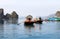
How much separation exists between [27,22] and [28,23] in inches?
93.5

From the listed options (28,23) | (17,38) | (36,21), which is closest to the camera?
(17,38)

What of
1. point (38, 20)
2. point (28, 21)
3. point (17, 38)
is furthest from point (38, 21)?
point (17, 38)

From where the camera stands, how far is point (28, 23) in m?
121

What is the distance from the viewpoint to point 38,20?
6048 inches

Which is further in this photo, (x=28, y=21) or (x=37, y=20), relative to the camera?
(x=37, y=20)

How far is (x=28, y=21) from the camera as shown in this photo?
125 m

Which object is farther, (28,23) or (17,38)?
(28,23)

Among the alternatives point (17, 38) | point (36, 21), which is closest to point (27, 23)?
point (36, 21)

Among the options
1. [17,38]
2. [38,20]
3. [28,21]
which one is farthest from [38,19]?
[17,38]

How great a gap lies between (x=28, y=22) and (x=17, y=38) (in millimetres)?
69775

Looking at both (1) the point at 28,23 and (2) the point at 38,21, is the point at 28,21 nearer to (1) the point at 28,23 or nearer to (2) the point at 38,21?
(1) the point at 28,23

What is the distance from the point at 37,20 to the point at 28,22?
105 ft

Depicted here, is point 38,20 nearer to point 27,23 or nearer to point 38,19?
point 38,19

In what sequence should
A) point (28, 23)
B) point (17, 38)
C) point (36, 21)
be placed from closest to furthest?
point (17, 38) < point (28, 23) < point (36, 21)
